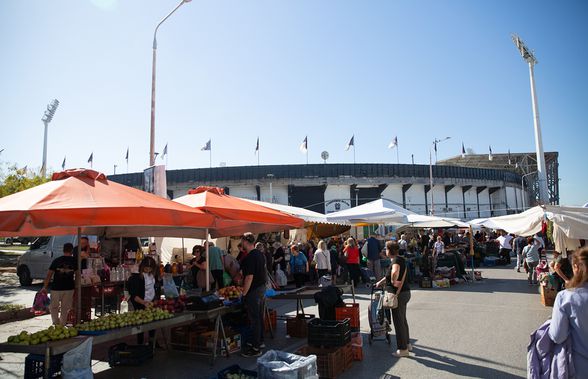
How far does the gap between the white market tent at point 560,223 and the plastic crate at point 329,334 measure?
725 cm

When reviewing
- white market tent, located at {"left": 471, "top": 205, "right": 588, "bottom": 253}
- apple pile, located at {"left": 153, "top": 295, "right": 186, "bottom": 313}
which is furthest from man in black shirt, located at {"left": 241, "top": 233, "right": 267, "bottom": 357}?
white market tent, located at {"left": 471, "top": 205, "right": 588, "bottom": 253}

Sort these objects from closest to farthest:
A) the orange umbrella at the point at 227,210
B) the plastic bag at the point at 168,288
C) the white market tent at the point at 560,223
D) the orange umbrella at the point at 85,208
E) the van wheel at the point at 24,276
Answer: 1. the orange umbrella at the point at 85,208
2. the orange umbrella at the point at 227,210
3. the plastic bag at the point at 168,288
4. the white market tent at the point at 560,223
5. the van wheel at the point at 24,276

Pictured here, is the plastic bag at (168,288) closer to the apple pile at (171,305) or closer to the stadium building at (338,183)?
the apple pile at (171,305)

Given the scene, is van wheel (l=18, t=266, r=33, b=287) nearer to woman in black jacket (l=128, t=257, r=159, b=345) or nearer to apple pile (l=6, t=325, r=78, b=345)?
woman in black jacket (l=128, t=257, r=159, b=345)

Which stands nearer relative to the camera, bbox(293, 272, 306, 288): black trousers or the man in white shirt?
bbox(293, 272, 306, 288): black trousers

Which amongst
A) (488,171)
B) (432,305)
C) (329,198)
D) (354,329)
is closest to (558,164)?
(488,171)

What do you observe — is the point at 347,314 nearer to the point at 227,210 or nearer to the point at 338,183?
the point at 227,210

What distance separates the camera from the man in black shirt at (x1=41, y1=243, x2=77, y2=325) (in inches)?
324

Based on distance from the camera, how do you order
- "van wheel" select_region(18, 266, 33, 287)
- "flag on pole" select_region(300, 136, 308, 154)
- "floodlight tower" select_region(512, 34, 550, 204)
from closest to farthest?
"van wheel" select_region(18, 266, 33, 287) < "flag on pole" select_region(300, 136, 308, 154) < "floodlight tower" select_region(512, 34, 550, 204)

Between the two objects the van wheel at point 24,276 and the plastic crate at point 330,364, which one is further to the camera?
the van wheel at point 24,276

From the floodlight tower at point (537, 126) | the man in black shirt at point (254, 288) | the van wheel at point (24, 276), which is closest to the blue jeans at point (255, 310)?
the man in black shirt at point (254, 288)

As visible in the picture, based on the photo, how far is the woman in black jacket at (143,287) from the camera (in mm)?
7484

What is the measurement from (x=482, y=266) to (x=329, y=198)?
25108mm

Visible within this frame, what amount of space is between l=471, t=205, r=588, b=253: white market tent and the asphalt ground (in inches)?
76.0
